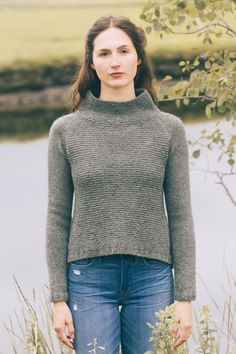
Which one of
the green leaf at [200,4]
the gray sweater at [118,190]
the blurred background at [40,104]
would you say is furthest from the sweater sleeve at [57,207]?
the blurred background at [40,104]

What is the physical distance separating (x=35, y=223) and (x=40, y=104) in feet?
10.8

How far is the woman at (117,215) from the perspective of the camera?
282cm

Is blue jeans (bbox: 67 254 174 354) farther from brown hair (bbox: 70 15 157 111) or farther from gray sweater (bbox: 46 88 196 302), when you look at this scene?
brown hair (bbox: 70 15 157 111)

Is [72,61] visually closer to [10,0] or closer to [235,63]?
[10,0]

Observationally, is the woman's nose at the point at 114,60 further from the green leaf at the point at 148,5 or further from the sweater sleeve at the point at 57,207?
the green leaf at the point at 148,5

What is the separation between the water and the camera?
872 centimetres

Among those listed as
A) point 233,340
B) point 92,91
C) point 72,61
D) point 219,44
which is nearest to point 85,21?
point 72,61

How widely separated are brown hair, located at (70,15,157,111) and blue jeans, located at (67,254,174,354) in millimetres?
510

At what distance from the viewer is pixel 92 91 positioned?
3016 mm

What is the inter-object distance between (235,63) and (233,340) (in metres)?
1.20

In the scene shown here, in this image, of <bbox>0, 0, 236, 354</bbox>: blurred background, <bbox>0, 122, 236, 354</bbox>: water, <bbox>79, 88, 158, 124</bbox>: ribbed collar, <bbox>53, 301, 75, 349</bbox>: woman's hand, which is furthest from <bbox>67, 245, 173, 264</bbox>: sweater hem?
<bbox>0, 0, 236, 354</bbox>: blurred background

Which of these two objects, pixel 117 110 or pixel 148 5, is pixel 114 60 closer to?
pixel 117 110

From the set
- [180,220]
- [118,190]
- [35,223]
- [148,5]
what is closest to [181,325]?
[180,220]

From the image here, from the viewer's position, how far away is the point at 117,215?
284cm
